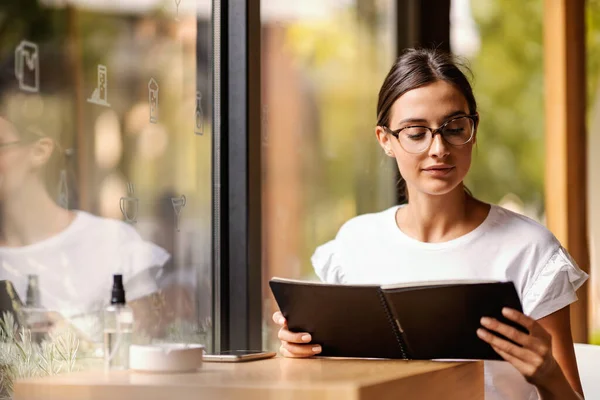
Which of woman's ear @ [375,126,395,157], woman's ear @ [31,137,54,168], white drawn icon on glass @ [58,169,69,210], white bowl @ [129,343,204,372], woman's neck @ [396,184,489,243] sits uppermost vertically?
woman's ear @ [375,126,395,157]

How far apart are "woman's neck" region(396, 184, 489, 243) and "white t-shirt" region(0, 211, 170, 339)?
0.69m

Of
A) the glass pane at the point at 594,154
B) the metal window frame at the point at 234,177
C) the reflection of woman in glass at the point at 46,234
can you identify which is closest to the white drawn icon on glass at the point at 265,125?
the metal window frame at the point at 234,177

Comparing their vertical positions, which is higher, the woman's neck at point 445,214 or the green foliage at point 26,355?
the woman's neck at point 445,214

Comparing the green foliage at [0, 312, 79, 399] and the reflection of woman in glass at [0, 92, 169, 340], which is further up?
the reflection of woman in glass at [0, 92, 169, 340]

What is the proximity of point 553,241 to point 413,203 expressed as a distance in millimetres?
353

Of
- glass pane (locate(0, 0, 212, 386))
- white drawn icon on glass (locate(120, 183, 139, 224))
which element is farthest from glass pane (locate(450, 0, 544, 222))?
white drawn icon on glass (locate(120, 183, 139, 224))

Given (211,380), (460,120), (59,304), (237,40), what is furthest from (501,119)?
(211,380)

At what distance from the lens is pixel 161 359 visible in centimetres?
147

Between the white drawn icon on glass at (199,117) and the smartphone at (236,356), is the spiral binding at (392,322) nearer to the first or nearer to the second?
the smartphone at (236,356)

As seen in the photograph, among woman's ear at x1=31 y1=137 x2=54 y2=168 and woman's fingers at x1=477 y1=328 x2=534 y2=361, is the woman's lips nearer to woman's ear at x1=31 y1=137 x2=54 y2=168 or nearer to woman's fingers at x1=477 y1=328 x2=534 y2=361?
woman's fingers at x1=477 y1=328 x2=534 y2=361

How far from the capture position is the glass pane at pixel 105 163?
67.3 inches

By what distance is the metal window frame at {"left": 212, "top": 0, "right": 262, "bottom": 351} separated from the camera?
262 cm

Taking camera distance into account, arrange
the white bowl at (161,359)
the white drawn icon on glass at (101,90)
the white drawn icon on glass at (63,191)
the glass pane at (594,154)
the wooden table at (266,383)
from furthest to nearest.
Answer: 1. the glass pane at (594,154)
2. the white drawn icon on glass at (101,90)
3. the white drawn icon on glass at (63,191)
4. the white bowl at (161,359)
5. the wooden table at (266,383)

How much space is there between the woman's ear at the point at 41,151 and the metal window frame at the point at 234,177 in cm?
87
